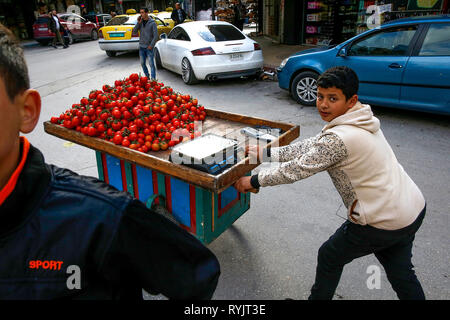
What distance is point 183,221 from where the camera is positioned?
2.76 m

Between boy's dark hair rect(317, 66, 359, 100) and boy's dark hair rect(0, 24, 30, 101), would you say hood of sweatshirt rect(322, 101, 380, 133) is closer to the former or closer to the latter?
boy's dark hair rect(317, 66, 359, 100)

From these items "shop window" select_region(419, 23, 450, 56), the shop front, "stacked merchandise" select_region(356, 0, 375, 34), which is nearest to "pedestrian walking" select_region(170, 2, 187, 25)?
the shop front

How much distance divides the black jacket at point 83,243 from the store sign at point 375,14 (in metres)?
12.1

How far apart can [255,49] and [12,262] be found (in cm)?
900

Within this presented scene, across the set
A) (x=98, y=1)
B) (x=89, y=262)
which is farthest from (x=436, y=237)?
(x=98, y=1)

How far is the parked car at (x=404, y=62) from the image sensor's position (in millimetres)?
5688

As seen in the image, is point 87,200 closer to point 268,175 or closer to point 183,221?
point 268,175

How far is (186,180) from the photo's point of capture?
2305 millimetres

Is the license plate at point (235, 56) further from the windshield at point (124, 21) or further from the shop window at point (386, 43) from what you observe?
the windshield at point (124, 21)

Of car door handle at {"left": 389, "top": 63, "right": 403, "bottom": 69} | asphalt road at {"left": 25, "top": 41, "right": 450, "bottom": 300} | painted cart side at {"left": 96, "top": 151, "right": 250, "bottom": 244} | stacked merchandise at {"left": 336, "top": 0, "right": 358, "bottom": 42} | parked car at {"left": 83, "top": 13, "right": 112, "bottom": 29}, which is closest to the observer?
painted cart side at {"left": 96, "top": 151, "right": 250, "bottom": 244}

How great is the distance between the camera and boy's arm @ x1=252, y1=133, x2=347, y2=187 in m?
1.96

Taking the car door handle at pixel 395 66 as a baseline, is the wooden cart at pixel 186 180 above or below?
below

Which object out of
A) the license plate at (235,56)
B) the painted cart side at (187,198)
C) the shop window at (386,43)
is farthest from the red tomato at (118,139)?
the license plate at (235,56)

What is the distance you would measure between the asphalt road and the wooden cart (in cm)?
44
